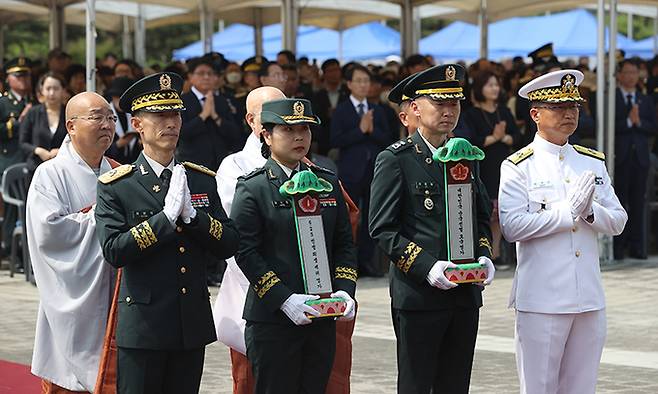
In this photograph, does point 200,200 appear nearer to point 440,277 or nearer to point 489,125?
point 440,277

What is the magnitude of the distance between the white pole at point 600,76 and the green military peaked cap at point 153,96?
9376 mm

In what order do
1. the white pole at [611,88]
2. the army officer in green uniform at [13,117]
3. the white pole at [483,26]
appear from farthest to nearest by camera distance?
1. the white pole at [483,26]
2. the white pole at [611,88]
3. the army officer in green uniform at [13,117]

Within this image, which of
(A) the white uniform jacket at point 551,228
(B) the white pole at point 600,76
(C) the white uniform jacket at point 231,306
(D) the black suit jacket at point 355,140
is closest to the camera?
(A) the white uniform jacket at point 551,228

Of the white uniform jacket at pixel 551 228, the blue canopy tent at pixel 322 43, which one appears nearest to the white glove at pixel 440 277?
the white uniform jacket at pixel 551 228

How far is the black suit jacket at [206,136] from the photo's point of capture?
13.0 metres

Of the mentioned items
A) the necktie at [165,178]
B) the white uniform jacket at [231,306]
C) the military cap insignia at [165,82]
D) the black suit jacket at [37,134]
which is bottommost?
the white uniform jacket at [231,306]

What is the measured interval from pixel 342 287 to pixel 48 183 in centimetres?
168

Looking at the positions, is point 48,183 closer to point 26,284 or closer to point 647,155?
point 26,284

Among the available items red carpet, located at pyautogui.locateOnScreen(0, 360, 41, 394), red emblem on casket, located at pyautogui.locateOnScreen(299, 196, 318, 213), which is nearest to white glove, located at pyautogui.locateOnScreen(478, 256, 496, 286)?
red emblem on casket, located at pyautogui.locateOnScreen(299, 196, 318, 213)

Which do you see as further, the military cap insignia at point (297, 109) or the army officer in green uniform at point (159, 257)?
the military cap insignia at point (297, 109)

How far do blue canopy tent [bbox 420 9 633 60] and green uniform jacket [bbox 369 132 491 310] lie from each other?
2434 centimetres

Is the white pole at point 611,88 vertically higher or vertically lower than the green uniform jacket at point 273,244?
higher

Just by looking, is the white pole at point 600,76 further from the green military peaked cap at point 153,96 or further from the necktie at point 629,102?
the green military peaked cap at point 153,96

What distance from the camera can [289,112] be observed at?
20.5 ft
